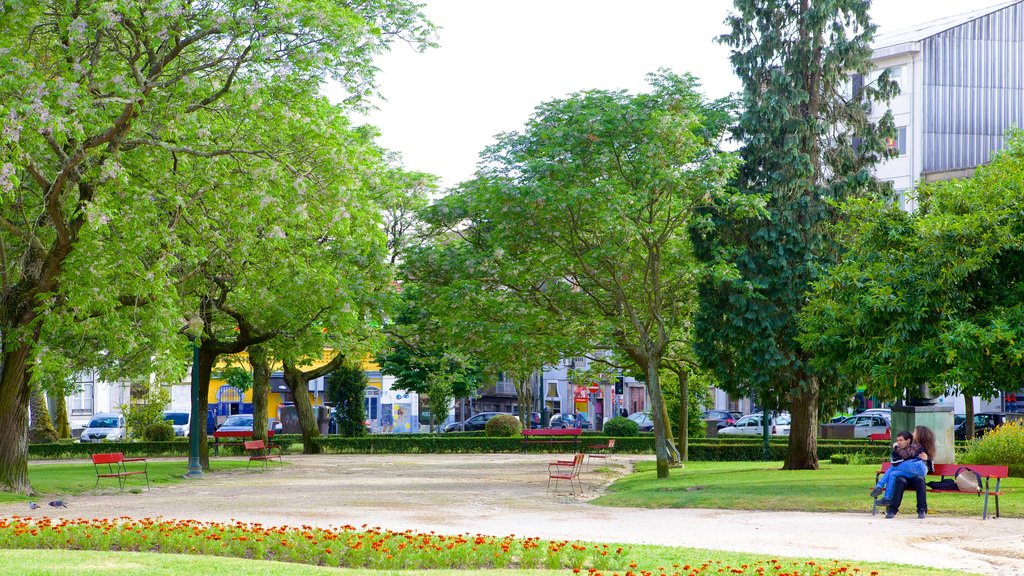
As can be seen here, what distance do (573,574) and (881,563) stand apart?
11.1 ft

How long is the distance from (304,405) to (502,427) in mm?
8412

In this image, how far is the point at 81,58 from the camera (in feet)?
60.3

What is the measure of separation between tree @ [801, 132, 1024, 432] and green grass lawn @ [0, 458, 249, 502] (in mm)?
15381

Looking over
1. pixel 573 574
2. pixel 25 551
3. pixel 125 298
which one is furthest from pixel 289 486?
pixel 573 574

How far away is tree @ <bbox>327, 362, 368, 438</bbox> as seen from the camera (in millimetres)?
47906

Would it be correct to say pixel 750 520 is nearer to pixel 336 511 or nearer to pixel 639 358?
pixel 336 511

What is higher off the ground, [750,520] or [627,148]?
[627,148]

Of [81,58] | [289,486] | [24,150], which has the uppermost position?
[81,58]

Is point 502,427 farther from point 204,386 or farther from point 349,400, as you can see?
point 204,386

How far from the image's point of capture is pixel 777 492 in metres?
20.2

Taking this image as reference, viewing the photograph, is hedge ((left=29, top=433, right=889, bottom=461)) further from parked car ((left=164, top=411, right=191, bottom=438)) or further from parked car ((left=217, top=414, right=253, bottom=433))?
parked car ((left=164, top=411, right=191, bottom=438))

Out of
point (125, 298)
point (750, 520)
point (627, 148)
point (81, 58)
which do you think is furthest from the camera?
point (627, 148)

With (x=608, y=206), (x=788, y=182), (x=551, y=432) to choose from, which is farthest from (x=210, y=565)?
(x=551, y=432)

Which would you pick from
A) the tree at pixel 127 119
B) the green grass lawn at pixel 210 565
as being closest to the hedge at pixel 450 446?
the tree at pixel 127 119
